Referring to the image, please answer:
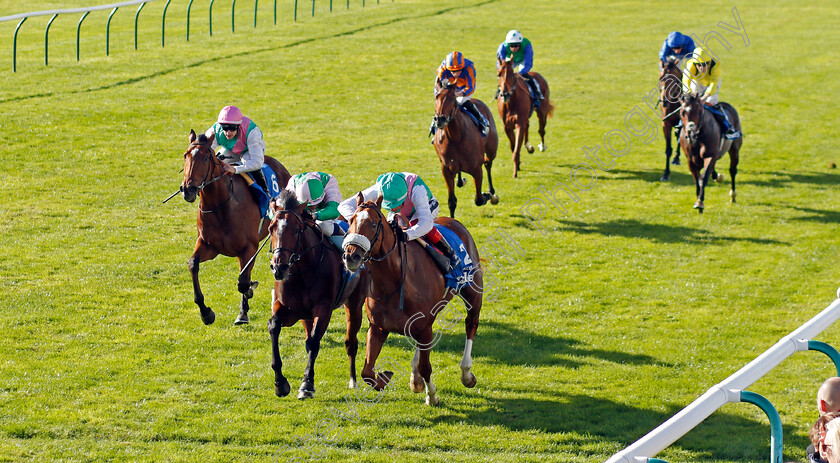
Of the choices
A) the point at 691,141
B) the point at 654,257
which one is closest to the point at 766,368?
the point at 654,257

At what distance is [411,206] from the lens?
7.77 metres

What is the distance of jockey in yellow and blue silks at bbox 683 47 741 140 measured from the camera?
14523 millimetres

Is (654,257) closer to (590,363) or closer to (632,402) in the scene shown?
(590,363)

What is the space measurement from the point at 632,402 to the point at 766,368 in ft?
15.8

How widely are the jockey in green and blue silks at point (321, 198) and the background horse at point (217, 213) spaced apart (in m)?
1.01

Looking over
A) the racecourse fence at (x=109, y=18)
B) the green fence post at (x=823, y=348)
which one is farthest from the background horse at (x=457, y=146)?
the racecourse fence at (x=109, y=18)

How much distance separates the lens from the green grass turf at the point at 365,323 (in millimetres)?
7738

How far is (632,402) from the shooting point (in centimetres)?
831

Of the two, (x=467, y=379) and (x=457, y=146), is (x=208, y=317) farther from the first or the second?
(x=457, y=146)

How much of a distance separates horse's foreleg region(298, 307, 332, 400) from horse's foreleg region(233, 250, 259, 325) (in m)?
1.09

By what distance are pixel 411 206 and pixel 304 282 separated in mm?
1138

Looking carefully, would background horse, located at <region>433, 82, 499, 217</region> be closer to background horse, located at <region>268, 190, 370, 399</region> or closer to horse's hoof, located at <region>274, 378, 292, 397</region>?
background horse, located at <region>268, 190, 370, 399</region>

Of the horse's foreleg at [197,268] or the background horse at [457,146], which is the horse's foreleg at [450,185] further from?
the horse's foreleg at [197,268]

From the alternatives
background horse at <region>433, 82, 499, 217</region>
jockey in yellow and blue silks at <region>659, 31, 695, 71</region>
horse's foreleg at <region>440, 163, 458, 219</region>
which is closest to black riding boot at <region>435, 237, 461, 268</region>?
background horse at <region>433, 82, 499, 217</region>
